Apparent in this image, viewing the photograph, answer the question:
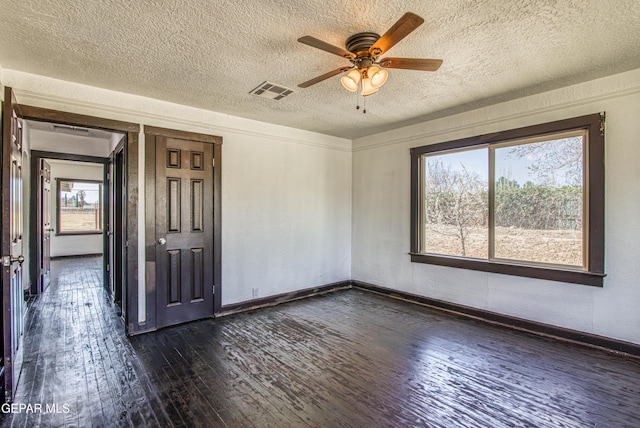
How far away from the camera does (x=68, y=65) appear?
2840mm

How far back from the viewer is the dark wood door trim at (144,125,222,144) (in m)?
3.68

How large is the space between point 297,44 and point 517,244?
3.38 m

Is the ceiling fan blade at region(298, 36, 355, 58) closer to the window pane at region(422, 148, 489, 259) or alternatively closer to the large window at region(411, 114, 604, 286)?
the large window at region(411, 114, 604, 286)

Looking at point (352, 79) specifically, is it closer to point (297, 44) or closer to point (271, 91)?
point (297, 44)

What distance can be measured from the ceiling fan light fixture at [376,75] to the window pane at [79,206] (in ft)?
32.9

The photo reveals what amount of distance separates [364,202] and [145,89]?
145 inches

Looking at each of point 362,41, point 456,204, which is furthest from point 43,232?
point 456,204

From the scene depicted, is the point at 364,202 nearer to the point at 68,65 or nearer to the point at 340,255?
the point at 340,255

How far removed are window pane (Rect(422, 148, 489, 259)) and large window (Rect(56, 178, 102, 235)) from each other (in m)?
9.62

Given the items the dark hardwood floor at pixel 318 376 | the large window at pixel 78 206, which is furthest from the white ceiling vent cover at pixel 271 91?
the large window at pixel 78 206

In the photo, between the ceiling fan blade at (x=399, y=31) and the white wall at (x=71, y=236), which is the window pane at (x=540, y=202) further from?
the white wall at (x=71, y=236)

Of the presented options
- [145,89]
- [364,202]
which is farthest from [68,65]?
[364,202]

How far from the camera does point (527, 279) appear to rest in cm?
368

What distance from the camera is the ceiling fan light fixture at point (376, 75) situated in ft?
7.68
